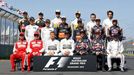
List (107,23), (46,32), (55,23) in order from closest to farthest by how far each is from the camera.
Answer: (107,23), (46,32), (55,23)

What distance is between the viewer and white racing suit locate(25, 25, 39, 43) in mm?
16984

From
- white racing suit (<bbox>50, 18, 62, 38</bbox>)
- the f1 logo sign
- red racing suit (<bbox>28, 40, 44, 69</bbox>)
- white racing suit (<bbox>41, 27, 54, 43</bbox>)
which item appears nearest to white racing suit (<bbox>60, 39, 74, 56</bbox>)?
the f1 logo sign

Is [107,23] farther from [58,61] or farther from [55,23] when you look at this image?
[58,61]

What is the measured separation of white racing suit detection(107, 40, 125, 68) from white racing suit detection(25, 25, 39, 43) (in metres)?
2.85

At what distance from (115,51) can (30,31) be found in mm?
3286

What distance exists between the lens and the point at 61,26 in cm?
1677

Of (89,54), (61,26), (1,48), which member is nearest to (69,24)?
(61,26)

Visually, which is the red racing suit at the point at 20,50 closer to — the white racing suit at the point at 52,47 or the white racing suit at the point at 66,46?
the white racing suit at the point at 52,47

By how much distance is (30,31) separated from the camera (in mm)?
17031

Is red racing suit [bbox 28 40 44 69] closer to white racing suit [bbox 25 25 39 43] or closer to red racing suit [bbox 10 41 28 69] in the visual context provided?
red racing suit [bbox 10 41 28 69]

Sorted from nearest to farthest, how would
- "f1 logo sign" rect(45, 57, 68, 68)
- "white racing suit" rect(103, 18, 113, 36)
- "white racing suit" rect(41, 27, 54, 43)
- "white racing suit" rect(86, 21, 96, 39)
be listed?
1. "f1 logo sign" rect(45, 57, 68, 68)
2. "white racing suit" rect(103, 18, 113, 36)
3. "white racing suit" rect(41, 27, 54, 43)
4. "white racing suit" rect(86, 21, 96, 39)

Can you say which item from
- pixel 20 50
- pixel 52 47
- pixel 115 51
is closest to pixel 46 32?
pixel 52 47

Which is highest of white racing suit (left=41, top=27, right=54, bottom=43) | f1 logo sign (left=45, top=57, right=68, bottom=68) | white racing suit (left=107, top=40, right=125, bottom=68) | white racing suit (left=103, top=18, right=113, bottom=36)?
white racing suit (left=103, top=18, right=113, bottom=36)

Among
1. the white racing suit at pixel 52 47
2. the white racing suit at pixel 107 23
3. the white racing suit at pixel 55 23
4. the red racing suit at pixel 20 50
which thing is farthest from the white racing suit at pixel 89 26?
the red racing suit at pixel 20 50
